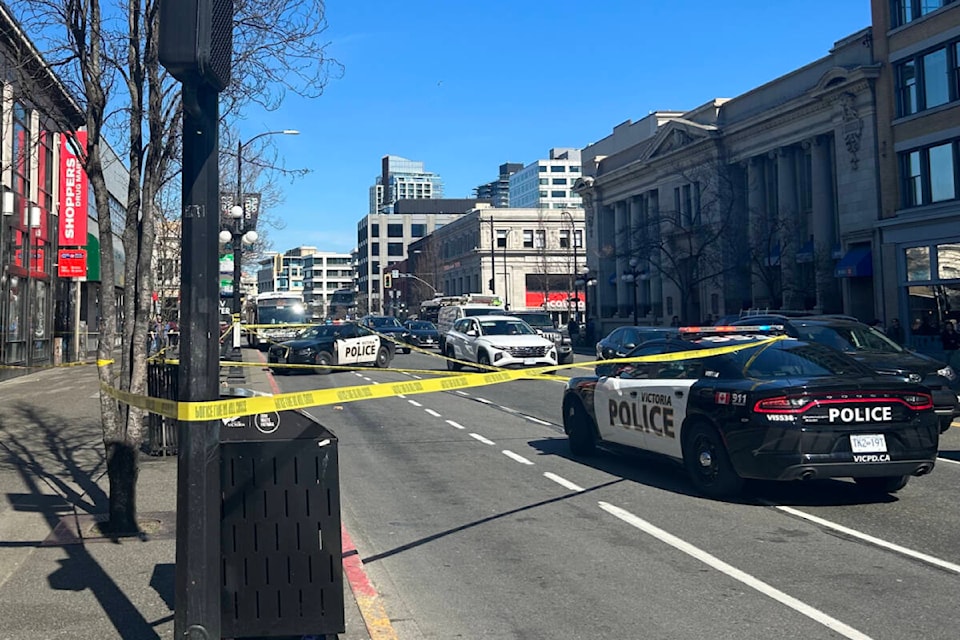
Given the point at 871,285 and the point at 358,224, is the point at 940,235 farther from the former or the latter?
the point at 358,224

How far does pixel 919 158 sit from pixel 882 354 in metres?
24.0

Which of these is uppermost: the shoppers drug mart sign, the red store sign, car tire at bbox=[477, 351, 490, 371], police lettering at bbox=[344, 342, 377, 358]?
the shoppers drug mart sign

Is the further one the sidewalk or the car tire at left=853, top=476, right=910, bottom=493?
the car tire at left=853, top=476, right=910, bottom=493

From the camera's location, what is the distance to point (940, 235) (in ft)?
108

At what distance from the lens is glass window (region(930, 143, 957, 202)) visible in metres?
32.4

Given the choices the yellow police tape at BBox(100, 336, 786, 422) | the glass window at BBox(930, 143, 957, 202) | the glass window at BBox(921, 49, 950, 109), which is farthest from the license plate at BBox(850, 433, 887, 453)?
the glass window at BBox(921, 49, 950, 109)

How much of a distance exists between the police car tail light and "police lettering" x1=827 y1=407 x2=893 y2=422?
0.24m

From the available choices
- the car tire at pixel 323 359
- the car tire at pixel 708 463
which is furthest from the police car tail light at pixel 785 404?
the car tire at pixel 323 359

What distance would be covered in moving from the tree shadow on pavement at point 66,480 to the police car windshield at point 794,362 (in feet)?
18.9

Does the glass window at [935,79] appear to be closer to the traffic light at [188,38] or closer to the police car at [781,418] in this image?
the police car at [781,418]

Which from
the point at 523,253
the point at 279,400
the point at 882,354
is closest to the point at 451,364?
the point at 882,354

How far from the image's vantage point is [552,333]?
118ft

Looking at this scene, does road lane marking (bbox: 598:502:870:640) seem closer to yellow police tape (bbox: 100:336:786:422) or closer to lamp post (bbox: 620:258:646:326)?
yellow police tape (bbox: 100:336:786:422)

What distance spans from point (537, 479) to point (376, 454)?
3.01m
